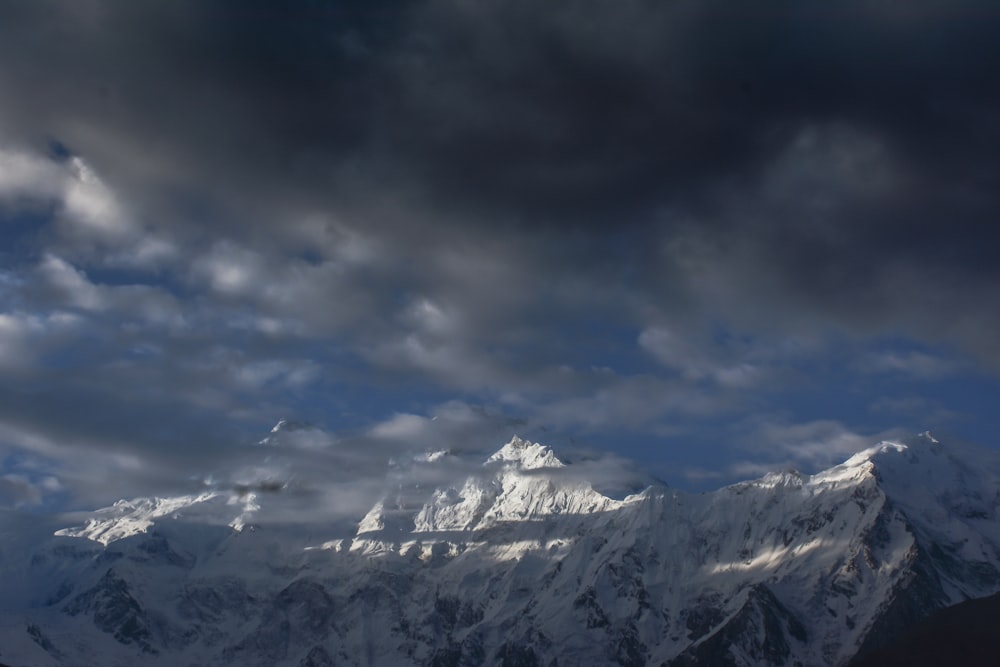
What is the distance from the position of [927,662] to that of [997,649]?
14.4 metres

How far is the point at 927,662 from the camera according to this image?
655ft

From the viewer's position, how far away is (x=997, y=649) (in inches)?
7421
